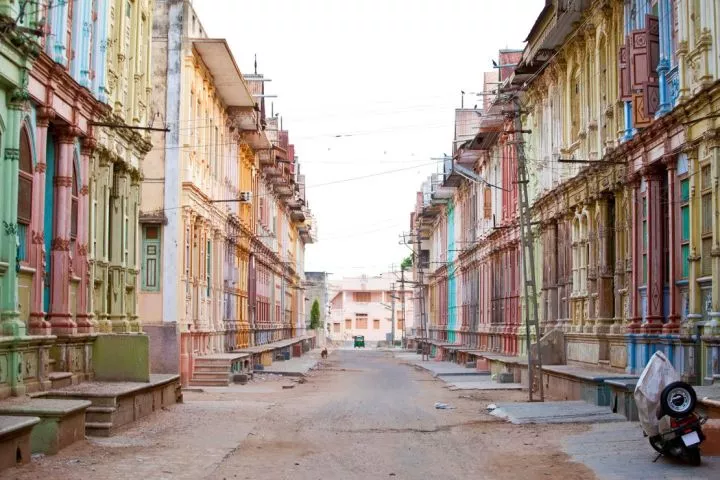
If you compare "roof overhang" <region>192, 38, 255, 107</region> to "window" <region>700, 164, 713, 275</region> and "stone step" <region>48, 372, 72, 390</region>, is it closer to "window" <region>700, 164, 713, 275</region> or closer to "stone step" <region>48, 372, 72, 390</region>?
→ "stone step" <region>48, 372, 72, 390</region>

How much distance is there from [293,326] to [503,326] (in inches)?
1463

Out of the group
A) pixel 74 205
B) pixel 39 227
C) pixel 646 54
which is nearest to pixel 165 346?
pixel 74 205

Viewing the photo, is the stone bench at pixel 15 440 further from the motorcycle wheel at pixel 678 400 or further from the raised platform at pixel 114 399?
the motorcycle wheel at pixel 678 400

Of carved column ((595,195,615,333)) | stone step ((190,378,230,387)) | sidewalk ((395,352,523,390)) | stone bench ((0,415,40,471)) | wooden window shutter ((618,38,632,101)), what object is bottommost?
sidewalk ((395,352,523,390))

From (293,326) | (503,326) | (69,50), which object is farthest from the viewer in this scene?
(293,326)

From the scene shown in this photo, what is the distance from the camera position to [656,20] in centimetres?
2147

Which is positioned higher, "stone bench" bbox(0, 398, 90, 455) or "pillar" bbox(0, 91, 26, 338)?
"pillar" bbox(0, 91, 26, 338)

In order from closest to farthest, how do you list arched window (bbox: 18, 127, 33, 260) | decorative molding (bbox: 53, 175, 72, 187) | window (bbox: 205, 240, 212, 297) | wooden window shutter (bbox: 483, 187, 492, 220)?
arched window (bbox: 18, 127, 33, 260), decorative molding (bbox: 53, 175, 72, 187), window (bbox: 205, 240, 212, 297), wooden window shutter (bbox: 483, 187, 492, 220)

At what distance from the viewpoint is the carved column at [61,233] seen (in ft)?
64.3

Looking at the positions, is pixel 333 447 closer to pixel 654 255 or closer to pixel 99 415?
pixel 99 415

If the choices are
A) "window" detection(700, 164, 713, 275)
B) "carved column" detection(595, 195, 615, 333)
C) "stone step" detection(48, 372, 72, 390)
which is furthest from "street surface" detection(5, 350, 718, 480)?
"carved column" detection(595, 195, 615, 333)

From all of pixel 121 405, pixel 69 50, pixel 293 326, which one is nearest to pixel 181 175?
pixel 69 50

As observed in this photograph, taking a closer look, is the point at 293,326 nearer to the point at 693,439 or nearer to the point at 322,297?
the point at 322,297

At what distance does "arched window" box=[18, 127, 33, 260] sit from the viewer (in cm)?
1719
